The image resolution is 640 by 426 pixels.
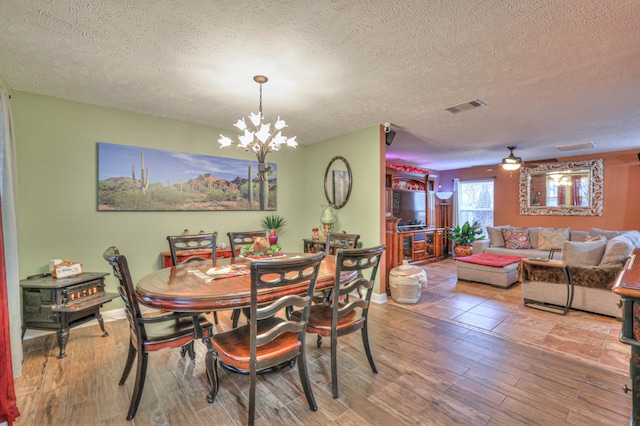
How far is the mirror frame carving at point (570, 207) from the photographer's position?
593 centimetres

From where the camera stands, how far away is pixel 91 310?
2924mm

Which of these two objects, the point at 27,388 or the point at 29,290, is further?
the point at 29,290

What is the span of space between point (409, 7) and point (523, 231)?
19.8ft

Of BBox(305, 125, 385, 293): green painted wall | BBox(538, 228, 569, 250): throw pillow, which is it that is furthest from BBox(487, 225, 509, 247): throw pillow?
BBox(305, 125, 385, 293): green painted wall

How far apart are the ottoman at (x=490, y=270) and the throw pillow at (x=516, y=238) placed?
81 cm

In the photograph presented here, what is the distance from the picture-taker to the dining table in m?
1.69

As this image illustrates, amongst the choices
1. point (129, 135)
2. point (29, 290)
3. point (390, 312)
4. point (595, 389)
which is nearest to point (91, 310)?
point (29, 290)

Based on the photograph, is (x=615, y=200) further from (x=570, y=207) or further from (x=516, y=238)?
(x=516, y=238)

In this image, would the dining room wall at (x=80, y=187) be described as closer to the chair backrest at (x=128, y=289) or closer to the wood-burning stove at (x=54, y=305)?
the wood-burning stove at (x=54, y=305)

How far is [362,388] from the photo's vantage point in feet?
6.78

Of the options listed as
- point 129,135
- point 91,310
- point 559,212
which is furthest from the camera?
point 559,212

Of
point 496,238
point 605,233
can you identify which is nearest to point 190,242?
point 496,238

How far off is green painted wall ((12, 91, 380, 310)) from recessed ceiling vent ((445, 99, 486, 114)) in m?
1.04

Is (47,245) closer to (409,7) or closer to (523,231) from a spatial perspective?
(409,7)
